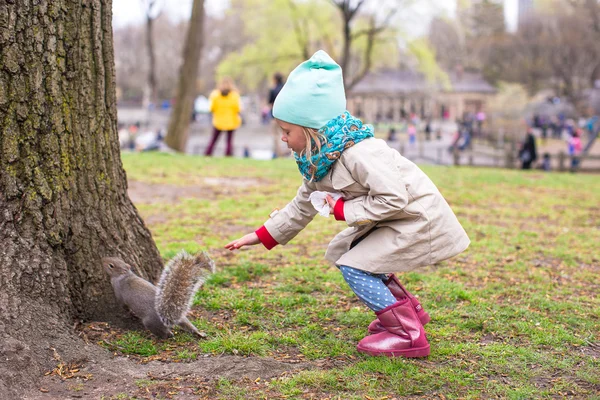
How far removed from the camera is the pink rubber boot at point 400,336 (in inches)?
122

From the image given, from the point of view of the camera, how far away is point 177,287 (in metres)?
3.11

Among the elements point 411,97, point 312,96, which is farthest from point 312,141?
point 411,97

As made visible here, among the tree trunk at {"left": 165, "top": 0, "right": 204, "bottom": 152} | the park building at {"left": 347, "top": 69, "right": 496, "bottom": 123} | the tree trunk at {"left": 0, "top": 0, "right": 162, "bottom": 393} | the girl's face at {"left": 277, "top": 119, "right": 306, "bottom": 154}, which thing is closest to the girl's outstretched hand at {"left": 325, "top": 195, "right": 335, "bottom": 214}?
the girl's face at {"left": 277, "top": 119, "right": 306, "bottom": 154}

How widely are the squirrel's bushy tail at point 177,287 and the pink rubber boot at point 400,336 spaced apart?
3.08ft

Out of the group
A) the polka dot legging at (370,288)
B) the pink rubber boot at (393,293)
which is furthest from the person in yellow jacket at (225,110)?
the polka dot legging at (370,288)

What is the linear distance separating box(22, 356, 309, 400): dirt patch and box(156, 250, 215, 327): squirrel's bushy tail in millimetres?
245

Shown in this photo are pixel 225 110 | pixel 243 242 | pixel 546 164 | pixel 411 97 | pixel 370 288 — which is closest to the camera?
pixel 370 288

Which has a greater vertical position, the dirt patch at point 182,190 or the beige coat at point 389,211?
the beige coat at point 389,211

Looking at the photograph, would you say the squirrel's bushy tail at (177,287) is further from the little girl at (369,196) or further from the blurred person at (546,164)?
the blurred person at (546,164)

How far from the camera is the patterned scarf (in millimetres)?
2945

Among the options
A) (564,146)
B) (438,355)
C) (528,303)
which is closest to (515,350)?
(438,355)

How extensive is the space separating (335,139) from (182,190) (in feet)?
17.9

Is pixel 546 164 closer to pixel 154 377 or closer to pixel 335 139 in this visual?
pixel 335 139

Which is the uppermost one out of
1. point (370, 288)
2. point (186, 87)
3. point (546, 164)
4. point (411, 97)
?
point (411, 97)
